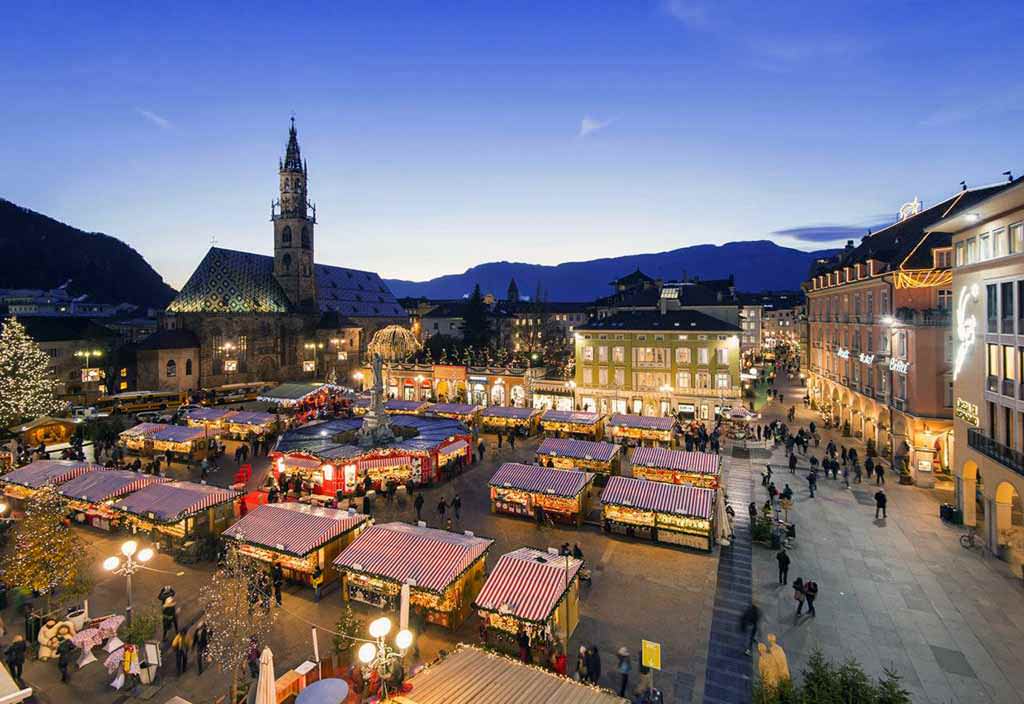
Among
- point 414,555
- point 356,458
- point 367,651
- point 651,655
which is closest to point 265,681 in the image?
point 367,651

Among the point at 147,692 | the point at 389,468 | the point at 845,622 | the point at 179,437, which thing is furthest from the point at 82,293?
the point at 845,622

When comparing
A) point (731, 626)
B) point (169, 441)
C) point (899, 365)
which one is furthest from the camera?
point (169, 441)

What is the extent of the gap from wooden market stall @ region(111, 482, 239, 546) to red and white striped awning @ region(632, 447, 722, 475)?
1833cm

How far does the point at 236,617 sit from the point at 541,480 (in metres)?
13.8

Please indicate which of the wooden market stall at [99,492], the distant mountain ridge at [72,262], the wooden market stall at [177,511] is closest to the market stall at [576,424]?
the wooden market stall at [177,511]

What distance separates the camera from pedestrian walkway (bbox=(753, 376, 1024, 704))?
1297cm

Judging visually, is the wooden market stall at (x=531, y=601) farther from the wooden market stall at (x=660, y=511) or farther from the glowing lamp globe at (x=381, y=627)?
the wooden market stall at (x=660, y=511)

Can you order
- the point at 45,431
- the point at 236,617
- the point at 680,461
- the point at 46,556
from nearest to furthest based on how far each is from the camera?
the point at 236,617
the point at 46,556
the point at 680,461
the point at 45,431

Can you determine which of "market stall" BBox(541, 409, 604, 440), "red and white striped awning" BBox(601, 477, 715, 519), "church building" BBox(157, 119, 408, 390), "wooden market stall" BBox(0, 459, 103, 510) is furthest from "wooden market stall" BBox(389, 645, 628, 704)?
"church building" BBox(157, 119, 408, 390)

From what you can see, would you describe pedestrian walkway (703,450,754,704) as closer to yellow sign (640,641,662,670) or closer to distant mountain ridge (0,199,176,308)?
yellow sign (640,641,662,670)

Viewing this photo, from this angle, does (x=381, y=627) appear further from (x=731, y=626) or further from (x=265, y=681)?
(x=731, y=626)

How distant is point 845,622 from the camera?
49.8 ft

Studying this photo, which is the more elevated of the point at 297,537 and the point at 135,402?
the point at 135,402

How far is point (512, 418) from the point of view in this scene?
131ft
